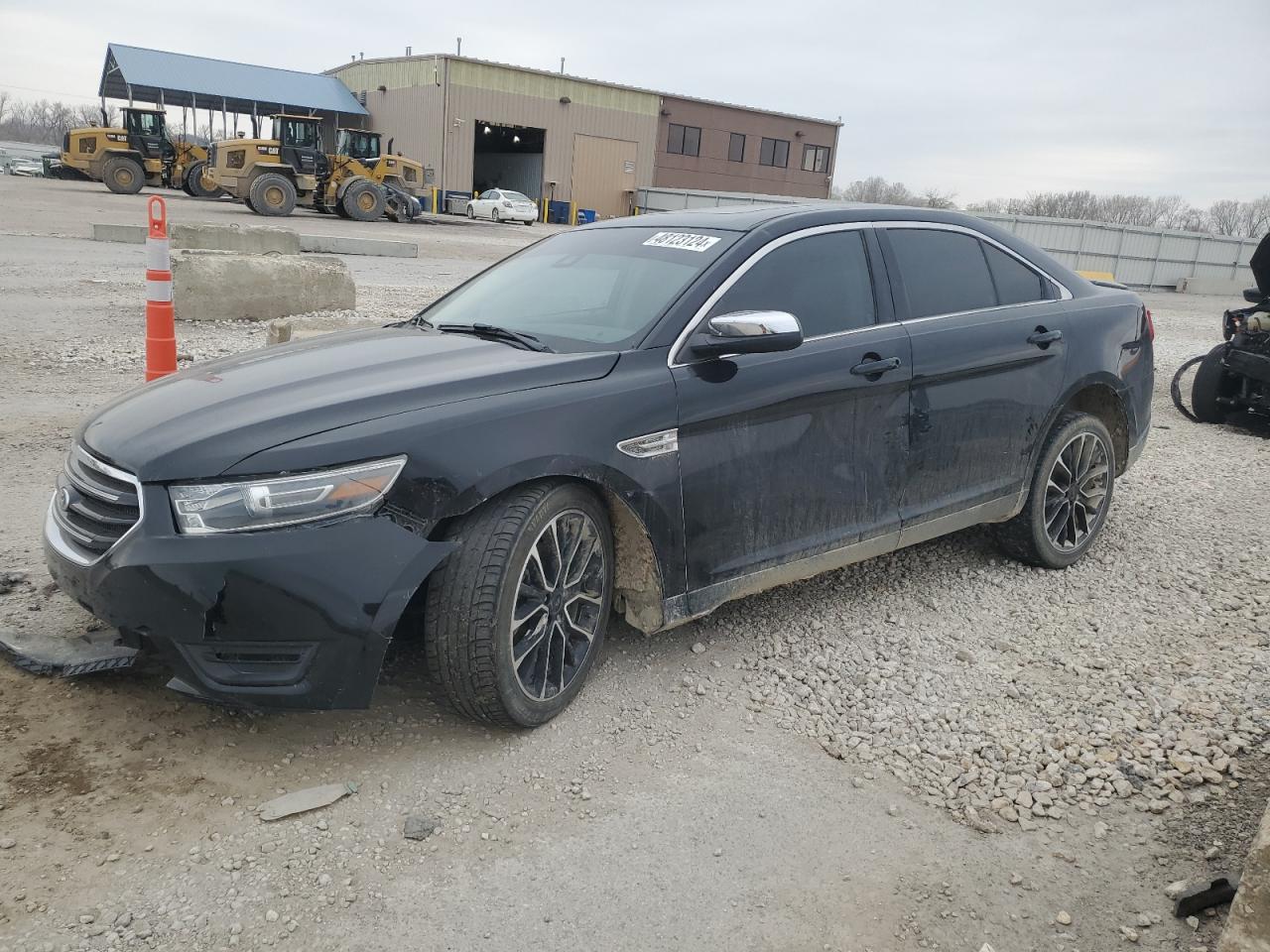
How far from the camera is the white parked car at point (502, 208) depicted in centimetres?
3931

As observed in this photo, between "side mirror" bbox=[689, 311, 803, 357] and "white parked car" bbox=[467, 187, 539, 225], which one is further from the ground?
"white parked car" bbox=[467, 187, 539, 225]

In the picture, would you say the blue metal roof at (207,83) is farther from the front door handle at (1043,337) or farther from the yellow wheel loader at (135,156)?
the front door handle at (1043,337)

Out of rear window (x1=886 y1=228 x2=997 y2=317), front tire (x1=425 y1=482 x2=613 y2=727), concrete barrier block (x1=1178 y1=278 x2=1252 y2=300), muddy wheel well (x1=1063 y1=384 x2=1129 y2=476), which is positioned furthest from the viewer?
concrete barrier block (x1=1178 y1=278 x2=1252 y2=300)

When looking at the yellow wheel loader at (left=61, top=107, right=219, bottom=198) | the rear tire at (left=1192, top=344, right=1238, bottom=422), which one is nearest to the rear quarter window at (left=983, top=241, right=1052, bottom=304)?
the rear tire at (left=1192, top=344, right=1238, bottom=422)

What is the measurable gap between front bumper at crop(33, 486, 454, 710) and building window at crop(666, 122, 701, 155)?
51.9 metres

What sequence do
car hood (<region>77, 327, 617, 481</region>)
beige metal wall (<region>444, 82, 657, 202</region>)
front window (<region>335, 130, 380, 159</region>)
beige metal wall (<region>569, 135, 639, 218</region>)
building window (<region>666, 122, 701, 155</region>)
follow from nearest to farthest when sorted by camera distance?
car hood (<region>77, 327, 617, 481</region>), front window (<region>335, 130, 380, 159</region>), beige metal wall (<region>444, 82, 657, 202</region>), beige metal wall (<region>569, 135, 639, 218</region>), building window (<region>666, 122, 701, 155</region>)

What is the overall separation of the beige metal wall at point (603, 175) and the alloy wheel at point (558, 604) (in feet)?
153

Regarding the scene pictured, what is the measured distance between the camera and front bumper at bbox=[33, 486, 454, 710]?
261cm

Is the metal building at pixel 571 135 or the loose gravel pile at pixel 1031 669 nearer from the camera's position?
the loose gravel pile at pixel 1031 669

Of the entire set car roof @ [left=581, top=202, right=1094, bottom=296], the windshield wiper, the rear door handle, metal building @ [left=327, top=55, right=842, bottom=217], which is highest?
metal building @ [left=327, top=55, right=842, bottom=217]

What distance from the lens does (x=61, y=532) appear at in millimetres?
2990

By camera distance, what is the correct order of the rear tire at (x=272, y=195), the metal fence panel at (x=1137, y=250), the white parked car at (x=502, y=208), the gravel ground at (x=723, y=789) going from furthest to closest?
the white parked car at (x=502, y=208) < the metal fence panel at (x=1137, y=250) < the rear tire at (x=272, y=195) < the gravel ground at (x=723, y=789)

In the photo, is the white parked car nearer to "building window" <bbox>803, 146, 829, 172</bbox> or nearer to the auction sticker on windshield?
"building window" <bbox>803, 146, 829, 172</bbox>

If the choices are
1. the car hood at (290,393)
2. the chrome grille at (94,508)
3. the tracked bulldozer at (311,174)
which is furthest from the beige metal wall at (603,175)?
the chrome grille at (94,508)
